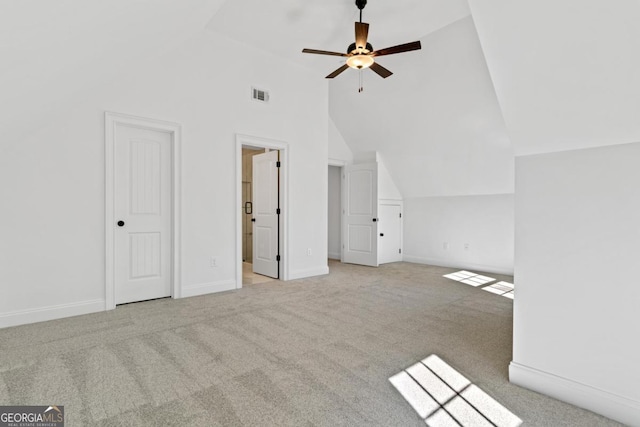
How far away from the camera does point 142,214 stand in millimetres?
3656

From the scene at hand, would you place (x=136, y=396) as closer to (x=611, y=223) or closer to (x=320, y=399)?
(x=320, y=399)

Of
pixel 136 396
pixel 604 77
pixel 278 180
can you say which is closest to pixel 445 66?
pixel 278 180

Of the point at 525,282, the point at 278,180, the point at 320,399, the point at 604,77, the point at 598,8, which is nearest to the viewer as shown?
the point at 598,8

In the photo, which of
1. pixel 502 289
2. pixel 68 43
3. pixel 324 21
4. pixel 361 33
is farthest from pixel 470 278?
pixel 68 43

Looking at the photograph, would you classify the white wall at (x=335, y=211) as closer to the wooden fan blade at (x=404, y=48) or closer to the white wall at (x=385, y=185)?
the white wall at (x=385, y=185)

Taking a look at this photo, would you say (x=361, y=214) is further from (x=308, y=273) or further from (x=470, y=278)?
(x=470, y=278)

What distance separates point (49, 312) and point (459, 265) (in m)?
6.18

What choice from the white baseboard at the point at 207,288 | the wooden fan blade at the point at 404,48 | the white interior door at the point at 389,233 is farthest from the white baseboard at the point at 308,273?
the wooden fan blade at the point at 404,48

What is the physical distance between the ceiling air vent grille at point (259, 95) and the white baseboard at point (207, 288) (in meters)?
2.63

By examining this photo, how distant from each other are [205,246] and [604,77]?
395cm

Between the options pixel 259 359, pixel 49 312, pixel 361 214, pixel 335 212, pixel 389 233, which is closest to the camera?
pixel 259 359

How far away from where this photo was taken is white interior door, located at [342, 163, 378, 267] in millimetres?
6199

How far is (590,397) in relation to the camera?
1670mm

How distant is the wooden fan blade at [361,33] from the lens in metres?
3.16
